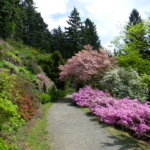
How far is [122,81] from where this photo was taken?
12125 millimetres

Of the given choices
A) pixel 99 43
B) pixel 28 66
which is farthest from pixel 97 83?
pixel 99 43

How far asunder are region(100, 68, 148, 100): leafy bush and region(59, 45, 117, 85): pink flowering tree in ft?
4.74

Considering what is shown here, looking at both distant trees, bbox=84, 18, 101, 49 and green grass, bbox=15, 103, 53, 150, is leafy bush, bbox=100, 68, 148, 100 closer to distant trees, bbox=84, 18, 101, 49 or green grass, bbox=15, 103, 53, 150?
green grass, bbox=15, 103, 53, 150

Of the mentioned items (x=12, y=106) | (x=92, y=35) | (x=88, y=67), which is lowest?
(x=12, y=106)

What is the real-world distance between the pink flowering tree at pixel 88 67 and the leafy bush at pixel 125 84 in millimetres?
1446

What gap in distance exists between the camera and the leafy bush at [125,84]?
36.5ft

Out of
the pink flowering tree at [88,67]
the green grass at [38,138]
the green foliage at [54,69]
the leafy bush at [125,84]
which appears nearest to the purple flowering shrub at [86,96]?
the leafy bush at [125,84]

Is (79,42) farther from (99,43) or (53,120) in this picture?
(53,120)

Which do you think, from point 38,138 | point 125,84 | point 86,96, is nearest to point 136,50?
point 125,84

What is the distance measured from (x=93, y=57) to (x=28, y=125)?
936cm

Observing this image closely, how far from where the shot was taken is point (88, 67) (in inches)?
513

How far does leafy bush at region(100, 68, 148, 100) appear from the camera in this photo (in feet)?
36.5

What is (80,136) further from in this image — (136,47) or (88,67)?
(136,47)

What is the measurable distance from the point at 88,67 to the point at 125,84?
3403 millimetres
